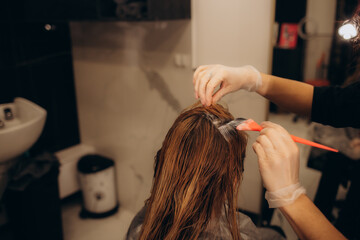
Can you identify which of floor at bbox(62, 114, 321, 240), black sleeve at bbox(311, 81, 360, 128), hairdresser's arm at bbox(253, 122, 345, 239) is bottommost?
floor at bbox(62, 114, 321, 240)

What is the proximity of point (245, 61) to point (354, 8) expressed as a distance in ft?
1.79

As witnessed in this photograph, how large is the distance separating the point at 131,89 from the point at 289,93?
4.22ft

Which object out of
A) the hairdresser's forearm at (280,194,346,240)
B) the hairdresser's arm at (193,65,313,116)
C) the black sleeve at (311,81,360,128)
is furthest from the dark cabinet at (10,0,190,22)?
the hairdresser's forearm at (280,194,346,240)

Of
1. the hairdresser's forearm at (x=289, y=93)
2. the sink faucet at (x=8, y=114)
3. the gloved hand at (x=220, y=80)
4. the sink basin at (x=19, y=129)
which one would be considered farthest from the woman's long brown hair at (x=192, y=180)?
the sink faucet at (x=8, y=114)

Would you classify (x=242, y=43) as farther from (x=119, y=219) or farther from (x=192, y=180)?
(x=119, y=219)

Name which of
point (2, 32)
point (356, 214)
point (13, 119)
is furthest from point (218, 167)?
point (2, 32)

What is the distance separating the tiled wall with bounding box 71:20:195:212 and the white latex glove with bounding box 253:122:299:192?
111cm

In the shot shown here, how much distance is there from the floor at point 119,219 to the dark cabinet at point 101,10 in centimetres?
81

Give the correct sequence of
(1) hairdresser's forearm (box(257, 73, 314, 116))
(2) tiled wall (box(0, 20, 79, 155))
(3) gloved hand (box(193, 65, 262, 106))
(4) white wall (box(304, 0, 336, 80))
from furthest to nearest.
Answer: (2) tiled wall (box(0, 20, 79, 155)) < (4) white wall (box(304, 0, 336, 80)) < (1) hairdresser's forearm (box(257, 73, 314, 116)) < (3) gloved hand (box(193, 65, 262, 106))

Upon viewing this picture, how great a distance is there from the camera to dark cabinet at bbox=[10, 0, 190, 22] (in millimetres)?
1749

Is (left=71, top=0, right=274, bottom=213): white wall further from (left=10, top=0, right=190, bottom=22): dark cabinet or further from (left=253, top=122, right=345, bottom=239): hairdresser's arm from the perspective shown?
(left=253, top=122, right=345, bottom=239): hairdresser's arm

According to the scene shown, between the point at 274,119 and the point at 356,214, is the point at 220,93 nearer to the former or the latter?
the point at 274,119

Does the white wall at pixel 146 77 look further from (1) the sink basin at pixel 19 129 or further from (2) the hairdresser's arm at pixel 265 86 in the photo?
(1) the sink basin at pixel 19 129

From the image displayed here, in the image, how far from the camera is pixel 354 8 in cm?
133
